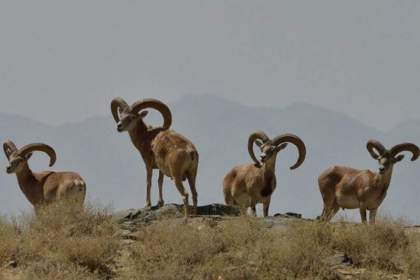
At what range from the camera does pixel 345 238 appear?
810 inches

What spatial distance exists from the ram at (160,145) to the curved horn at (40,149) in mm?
1782

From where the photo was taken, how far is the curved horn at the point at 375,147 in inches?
1035

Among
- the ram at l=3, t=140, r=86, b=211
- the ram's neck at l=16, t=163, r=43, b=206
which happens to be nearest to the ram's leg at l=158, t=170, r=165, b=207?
the ram at l=3, t=140, r=86, b=211

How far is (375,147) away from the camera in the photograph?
2647 cm

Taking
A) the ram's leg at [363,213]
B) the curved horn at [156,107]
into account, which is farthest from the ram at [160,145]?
the ram's leg at [363,213]

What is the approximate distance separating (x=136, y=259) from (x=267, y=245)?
237cm

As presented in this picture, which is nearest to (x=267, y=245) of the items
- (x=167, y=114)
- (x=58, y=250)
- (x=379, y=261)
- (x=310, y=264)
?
(x=310, y=264)

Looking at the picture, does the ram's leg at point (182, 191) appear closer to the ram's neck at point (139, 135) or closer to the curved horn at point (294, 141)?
the ram's neck at point (139, 135)

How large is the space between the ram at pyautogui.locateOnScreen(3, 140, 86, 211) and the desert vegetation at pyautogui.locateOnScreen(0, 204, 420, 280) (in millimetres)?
3461

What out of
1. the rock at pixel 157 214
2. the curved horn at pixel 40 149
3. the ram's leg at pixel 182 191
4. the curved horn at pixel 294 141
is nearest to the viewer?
the rock at pixel 157 214

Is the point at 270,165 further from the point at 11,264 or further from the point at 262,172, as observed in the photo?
the point at 11,264

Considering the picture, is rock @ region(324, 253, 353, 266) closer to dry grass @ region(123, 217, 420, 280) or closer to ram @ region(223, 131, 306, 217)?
dry grass @ region(123, 217, 420, 280)

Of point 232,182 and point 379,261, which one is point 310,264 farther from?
point 232,182

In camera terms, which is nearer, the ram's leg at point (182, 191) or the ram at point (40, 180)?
the ram's leg at point (182, 191)
